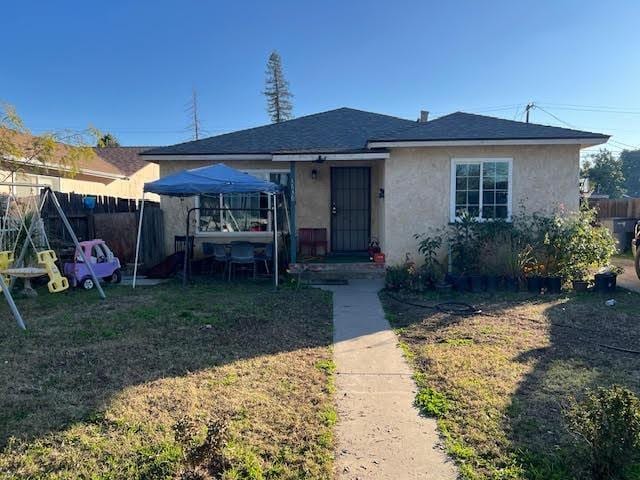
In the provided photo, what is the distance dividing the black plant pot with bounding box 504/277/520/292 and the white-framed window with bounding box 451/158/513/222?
168cm

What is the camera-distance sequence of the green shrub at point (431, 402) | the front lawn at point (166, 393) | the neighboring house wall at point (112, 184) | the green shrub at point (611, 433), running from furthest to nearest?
the neighboring house wall at point (112, 184)
the green shrub at point (431, 402)
the front lawn at point (166, 393)
the green shrub at point (611, 433)

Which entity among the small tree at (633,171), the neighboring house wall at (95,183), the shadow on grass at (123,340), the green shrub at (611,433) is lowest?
the shadow on grass at (123,340)

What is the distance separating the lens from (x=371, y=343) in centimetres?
567

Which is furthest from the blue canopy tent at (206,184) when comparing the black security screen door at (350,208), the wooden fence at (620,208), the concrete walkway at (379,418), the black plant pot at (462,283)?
the wooden fence at (620,208)

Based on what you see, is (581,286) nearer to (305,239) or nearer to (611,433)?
(305,239)

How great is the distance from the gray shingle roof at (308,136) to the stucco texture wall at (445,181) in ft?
4.34

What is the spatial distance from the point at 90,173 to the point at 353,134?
10466 mm

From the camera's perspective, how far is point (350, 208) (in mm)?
12453

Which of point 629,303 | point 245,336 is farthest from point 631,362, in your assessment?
point 245,336

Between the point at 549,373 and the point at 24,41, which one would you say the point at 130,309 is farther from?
→ the point at 24,41

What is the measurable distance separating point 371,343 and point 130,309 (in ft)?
13.4

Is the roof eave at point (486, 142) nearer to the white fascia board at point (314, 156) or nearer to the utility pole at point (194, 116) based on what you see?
the white fascia board at point (314, 156)

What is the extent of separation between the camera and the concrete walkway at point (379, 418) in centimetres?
290

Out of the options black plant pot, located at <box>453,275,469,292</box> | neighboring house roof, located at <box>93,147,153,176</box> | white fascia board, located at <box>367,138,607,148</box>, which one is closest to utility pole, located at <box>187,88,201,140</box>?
neighboring house roof, located at <box>93,147,153,176</box>
